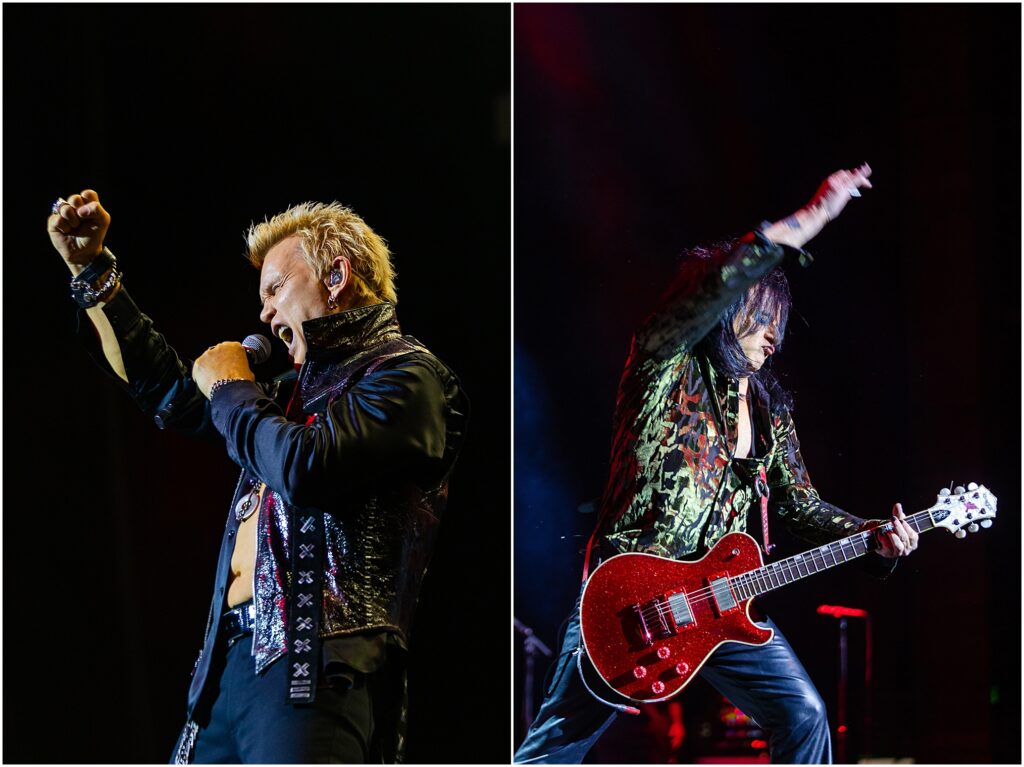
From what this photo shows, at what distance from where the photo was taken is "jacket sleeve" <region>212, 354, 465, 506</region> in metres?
2.27

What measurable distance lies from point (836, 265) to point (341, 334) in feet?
4.97

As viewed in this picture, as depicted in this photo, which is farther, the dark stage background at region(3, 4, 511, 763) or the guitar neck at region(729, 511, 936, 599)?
the dark stage background at region(3, 4, 511, 763)

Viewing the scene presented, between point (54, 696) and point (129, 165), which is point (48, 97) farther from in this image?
point (54, 696)

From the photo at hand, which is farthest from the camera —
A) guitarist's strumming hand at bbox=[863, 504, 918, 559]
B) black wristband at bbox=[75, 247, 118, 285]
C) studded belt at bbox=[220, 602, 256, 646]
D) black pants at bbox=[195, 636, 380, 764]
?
guitarist's strumming hand at bbox=[863, 504, 918, 559]

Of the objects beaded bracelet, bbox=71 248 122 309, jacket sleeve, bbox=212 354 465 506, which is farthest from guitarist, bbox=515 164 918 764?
beaded bracelet, bbox=71 248 122 309

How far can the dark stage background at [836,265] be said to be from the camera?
10.3 feet

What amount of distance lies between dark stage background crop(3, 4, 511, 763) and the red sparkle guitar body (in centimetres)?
39

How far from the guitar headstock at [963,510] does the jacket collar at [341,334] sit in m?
1.67

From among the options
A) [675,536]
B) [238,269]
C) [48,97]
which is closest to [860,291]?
[675,536]

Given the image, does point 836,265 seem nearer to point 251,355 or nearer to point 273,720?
point 251,355

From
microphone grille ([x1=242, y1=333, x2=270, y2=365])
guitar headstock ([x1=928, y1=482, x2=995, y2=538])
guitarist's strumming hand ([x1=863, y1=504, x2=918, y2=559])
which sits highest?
microphone grille ([x1=242, y1=333, x2=270, y2=365])

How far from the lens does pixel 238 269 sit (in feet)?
10.4

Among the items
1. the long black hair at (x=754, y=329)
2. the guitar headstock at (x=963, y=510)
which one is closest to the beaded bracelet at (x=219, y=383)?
the long black hair at (x=754, y=329)

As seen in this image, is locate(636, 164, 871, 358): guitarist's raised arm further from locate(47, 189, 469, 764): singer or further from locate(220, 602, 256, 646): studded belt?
locate(220, 602, 256, 646): studded belt
